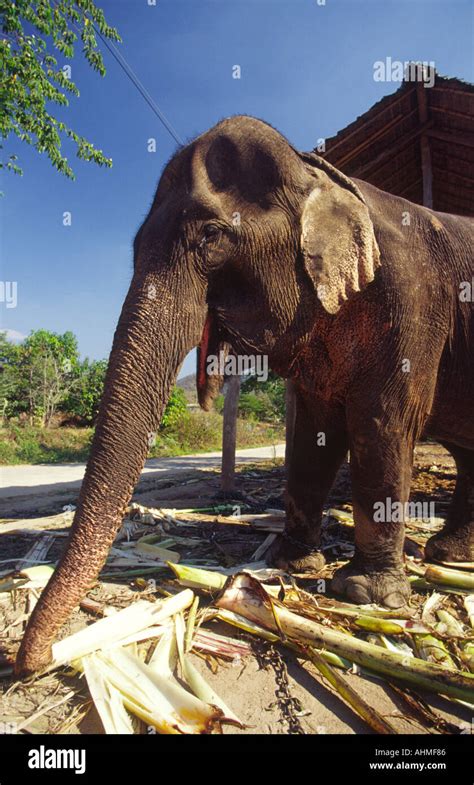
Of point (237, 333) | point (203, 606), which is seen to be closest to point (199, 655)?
point (203, 606)

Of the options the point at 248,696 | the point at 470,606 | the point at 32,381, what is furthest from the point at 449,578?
the point at 32,381

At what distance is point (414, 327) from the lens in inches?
115

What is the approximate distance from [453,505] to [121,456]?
9.99 ft

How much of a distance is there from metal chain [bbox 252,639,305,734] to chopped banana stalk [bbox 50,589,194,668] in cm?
50

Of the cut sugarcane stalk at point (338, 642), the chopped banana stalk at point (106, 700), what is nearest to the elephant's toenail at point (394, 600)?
the cut sugarcane stalk at point (338, 642)

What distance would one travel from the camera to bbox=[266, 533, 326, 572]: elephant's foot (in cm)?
355

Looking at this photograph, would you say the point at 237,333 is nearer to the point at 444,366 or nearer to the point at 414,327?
the point at 414,327

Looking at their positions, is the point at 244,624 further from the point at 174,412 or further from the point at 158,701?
the point at 174,412

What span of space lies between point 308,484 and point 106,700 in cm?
209

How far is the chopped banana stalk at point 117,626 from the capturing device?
2.20 meters

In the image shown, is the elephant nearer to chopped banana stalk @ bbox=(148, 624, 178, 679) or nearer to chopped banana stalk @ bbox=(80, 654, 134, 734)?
chopped banana stalk @ bbox=(80, 654, 134, 734)

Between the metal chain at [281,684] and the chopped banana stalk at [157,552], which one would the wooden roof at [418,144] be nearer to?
the chopped banana stalk at [157,552]

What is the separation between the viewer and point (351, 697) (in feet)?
6.63

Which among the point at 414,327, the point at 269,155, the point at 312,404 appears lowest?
the point at 312,404
